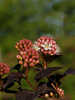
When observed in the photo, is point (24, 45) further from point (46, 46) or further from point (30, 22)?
point (30, 22)

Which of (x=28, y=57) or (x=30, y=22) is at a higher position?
(x=30, y=22)

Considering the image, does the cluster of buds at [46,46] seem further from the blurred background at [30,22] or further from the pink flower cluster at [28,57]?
the blurred background at [30,22]

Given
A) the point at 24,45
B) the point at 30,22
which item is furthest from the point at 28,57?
the point at 30,22

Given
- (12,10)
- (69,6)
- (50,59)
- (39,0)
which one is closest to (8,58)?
(12,10)

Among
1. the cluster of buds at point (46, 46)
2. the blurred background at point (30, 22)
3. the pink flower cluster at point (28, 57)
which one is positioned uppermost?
the blurred background at point (30, 22)

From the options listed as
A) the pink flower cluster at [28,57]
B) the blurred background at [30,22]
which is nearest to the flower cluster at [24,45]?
the pink flower cluster at [28,57]

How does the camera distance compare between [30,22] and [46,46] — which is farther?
[30,22]

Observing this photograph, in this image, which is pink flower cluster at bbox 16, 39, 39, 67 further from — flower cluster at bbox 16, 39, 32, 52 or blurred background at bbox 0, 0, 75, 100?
blurred background at bbox 0, 0, 75, 100

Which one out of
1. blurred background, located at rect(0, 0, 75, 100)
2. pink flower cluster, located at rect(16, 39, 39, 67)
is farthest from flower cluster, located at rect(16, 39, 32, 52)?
blurred background, located at rect(0, 0, 75, 100)
